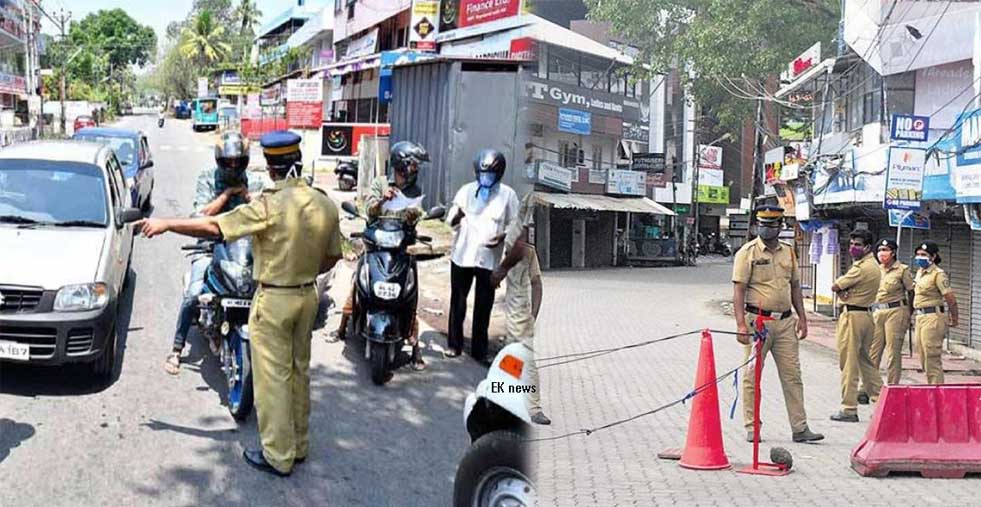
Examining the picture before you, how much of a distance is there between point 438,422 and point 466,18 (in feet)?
62.2

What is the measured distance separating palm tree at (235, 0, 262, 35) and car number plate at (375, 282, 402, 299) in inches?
1667

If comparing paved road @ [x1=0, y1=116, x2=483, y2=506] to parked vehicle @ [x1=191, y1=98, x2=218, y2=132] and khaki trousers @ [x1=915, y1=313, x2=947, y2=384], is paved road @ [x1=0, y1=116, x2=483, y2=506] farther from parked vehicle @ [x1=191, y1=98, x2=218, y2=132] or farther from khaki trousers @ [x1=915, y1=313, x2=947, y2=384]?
parked vehicle @ [x1=191, y1=98, x2=218, y2=132]

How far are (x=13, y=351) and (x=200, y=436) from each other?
1.26m

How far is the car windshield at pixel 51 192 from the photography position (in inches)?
240

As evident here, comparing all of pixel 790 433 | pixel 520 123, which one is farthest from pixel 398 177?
pixel 790 433

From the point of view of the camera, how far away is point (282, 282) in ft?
14.0

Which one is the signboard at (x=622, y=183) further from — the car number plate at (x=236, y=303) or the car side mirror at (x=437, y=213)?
the car number plate at (x=236, y=303)

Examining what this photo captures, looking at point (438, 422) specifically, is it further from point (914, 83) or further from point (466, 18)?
point (466, 18)

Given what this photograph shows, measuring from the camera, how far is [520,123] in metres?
3.25

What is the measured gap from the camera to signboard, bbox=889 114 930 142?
618cm

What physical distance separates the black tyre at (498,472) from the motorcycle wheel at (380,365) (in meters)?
2.31

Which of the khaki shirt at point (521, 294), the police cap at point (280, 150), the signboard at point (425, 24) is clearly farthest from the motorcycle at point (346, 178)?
the khaki shirt at point (521, 294)

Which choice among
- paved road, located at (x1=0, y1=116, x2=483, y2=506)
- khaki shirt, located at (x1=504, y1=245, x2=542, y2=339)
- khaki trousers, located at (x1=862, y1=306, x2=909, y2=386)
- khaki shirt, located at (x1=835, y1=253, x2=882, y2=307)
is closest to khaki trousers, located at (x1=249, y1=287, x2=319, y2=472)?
paved road, located at (x1=0, y1=116, x2=483, y2=506)

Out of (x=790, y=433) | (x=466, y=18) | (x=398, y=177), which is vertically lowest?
(x=790, y=433)
